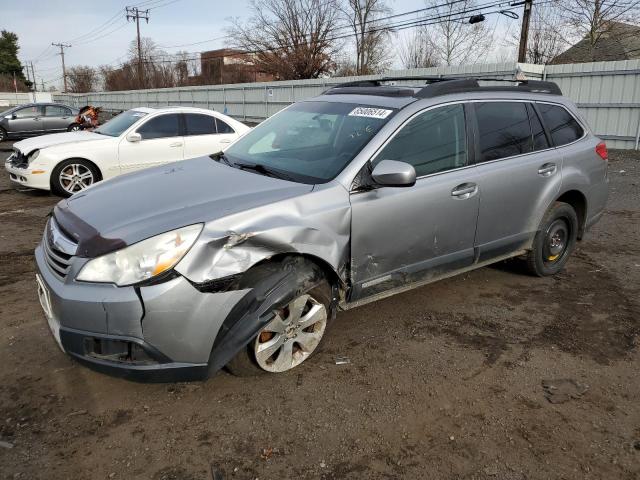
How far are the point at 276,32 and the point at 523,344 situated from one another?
4596 centimetres

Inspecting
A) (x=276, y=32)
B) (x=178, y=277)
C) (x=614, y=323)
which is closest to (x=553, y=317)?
(x=614, y=323)

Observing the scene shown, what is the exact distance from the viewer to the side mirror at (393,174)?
10.4ft

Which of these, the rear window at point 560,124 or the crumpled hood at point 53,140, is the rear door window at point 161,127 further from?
the rear window at point 560,124

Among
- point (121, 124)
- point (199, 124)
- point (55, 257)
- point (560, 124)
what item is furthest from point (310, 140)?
point (121, 124)

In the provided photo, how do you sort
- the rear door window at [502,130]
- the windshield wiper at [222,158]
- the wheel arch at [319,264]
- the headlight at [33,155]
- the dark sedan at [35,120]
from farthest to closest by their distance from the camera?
the dark sedan at [35,120]
the headlight at [33,155]
the rear door window at [502,130]
the windshield wiper at [222,158]
the wheel arch at [319,264]

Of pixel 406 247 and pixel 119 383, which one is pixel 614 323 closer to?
pixel 406 247

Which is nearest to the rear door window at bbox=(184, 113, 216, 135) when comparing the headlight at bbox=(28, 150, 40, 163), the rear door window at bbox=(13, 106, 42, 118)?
the headlight at bbox=(28, 150, 40, 163)

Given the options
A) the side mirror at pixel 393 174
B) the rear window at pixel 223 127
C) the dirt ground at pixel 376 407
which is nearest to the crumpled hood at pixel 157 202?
the side mirror at pixel 393 174

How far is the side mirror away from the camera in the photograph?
317 cm

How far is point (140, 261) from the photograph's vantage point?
2.61 m

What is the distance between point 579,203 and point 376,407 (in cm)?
335

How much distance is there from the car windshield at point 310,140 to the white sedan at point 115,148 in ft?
16.1

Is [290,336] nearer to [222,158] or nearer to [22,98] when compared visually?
[222,158]

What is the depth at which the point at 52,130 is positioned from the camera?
18969 millimetres
